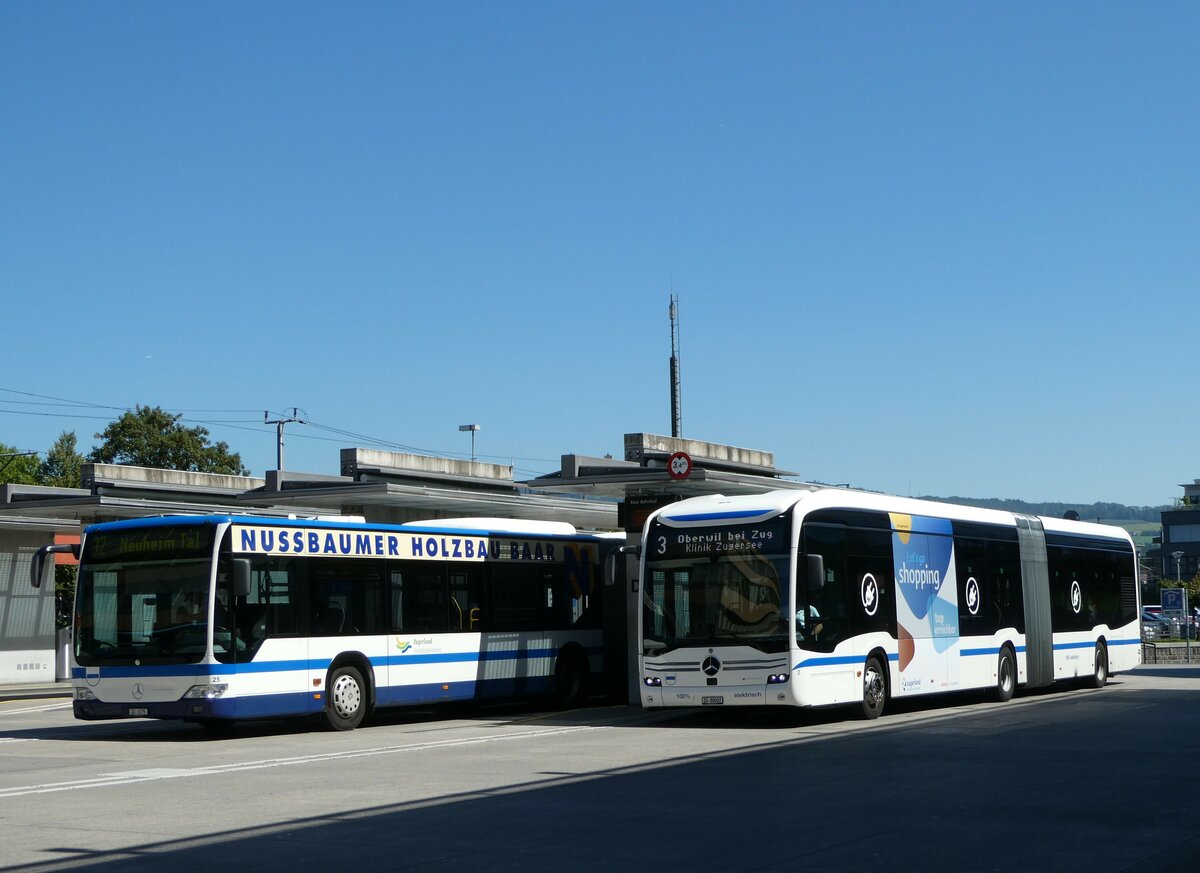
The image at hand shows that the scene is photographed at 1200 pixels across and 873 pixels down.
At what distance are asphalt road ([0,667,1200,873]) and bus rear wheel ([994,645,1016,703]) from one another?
4.07 metres

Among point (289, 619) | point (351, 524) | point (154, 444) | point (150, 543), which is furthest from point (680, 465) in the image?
point (154, 444)

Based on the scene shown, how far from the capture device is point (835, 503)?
829 inches

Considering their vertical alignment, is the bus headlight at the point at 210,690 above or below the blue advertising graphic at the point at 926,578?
below

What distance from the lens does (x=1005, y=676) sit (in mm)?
25812

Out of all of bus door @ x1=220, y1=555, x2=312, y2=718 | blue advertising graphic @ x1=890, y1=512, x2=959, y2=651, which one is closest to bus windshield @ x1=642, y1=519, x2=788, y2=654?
blue advertising graphic @ x1=890, y1=512, x2=959, y2=651

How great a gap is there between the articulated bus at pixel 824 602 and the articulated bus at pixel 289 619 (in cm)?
350

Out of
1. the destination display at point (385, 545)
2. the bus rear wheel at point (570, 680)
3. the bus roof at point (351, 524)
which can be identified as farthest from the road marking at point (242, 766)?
the bus rear wheel at point (570, 680)

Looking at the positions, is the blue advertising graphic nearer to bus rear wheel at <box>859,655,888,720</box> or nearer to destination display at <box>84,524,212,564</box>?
bus rear wheel at <box>859,655,888,720</box>

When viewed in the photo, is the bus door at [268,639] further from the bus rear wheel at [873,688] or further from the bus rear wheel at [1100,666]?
the bus rear wheel at [1100,666]

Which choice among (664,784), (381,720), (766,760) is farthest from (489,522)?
(664,784)

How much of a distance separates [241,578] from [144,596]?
5.29ft

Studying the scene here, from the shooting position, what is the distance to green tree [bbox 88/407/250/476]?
231 feet

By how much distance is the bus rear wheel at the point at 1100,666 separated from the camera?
97.6 feet

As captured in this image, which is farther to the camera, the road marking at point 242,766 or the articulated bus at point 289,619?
the articulated bus at point 289,619
